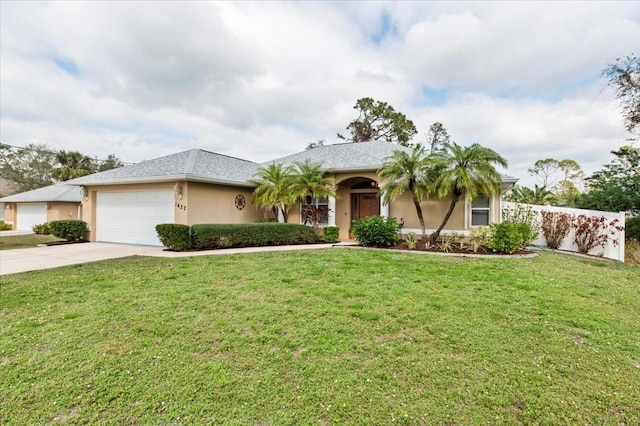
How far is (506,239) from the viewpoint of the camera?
32.5ft

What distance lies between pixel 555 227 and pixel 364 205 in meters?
7.83

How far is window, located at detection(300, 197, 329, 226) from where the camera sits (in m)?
14.1

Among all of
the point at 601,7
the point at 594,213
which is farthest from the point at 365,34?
the point at 594,213

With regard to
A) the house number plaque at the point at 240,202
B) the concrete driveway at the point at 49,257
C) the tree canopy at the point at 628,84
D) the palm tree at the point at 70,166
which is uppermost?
the tree canopy at the point at 628,84

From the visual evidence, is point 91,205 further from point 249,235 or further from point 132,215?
point 249,235

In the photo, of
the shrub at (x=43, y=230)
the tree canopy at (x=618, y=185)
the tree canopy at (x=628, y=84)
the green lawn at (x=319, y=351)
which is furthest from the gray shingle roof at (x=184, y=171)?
the tree canopy at (x=628, y=84)

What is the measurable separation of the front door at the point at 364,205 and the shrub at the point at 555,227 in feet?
22.4

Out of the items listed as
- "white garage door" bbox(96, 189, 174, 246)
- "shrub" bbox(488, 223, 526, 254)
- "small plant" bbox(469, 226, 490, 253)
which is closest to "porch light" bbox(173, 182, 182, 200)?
"white garage door" bbox(96, 189, 174, 246)

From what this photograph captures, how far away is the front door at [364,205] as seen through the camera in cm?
1483

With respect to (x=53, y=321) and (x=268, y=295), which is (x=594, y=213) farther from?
(x=53, y=321)

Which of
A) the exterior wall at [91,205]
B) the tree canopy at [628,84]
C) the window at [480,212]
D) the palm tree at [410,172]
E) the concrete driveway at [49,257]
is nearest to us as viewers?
the concrete driveway at [49,257]

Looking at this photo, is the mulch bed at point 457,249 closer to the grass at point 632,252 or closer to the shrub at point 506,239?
the shrub at point 506,239

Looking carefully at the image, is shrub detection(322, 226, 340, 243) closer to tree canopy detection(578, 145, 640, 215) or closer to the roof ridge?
the roof ridge

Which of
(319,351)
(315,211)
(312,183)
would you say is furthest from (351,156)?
(319,351)
